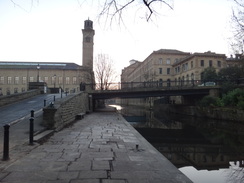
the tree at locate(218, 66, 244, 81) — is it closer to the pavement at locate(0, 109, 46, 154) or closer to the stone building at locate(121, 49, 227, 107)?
the stone building at locate(121, 49, 227, 107)

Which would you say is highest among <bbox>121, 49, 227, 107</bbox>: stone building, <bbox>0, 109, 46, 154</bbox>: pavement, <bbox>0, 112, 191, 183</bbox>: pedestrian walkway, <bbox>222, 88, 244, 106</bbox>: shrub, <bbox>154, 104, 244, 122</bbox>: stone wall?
<bbox>121, 49, 227, 107</bbox>: stone building

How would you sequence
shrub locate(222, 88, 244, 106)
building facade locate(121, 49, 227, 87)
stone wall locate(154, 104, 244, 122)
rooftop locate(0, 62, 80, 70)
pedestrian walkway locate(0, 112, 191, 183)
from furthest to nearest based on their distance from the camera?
1. rooftop locate(0, 62, 80, 70)
2. building facade locate(121, 49, 227, 87)
3. shrub locate(222, 88, 244, 106)
4. stone wall locate(154, 104, 244, 122)
5. pedestrian walkway locate(0, 112, 191, 183)

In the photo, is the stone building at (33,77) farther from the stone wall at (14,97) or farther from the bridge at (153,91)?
the stone wall at (14,97)

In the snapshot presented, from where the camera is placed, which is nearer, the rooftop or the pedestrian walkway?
the pedestrian walkway

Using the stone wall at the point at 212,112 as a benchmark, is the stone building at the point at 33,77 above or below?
above

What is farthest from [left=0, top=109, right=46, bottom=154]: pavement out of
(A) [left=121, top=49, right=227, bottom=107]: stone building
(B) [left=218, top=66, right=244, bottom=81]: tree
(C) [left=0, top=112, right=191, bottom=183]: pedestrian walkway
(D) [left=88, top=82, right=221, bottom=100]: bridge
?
(A) [left=121, top=49, right=227, bottom=107]: stone building

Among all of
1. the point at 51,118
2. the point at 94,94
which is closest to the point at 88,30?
the point at 94,94

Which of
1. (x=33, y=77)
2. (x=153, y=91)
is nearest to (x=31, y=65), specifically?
(x=33, y=77)

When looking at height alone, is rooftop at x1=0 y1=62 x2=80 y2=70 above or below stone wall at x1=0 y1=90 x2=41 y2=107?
above

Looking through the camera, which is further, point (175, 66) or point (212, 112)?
point (175, 66)

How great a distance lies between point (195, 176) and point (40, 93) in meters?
24.5

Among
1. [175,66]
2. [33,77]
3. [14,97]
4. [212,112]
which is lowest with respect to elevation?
[212,112]

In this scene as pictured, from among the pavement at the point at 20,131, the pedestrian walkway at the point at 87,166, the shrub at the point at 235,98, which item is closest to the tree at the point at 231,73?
the shrub at the point at 235,98

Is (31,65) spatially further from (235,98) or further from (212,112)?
(235,98)
